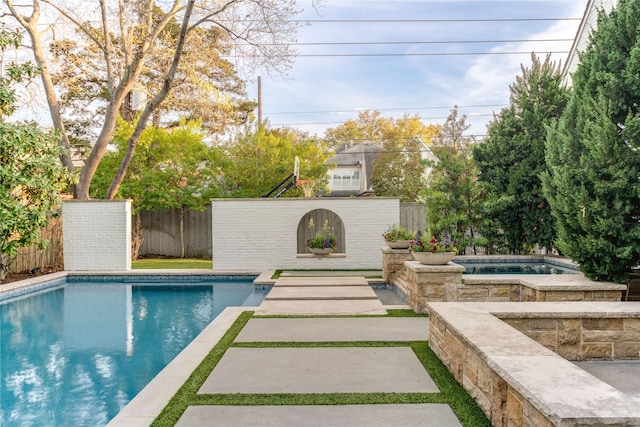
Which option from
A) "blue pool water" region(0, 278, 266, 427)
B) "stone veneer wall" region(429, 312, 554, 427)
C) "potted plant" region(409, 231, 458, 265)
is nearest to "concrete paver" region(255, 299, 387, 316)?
"potted plant" region(409, 231, 458, 265)

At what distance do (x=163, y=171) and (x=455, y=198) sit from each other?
9091 millimetres

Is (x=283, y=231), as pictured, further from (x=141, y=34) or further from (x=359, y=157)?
(x=359, y=157)

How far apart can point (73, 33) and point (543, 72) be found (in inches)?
529

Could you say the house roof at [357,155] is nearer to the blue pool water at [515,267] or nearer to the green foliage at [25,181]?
the blue pool water at [515,267]

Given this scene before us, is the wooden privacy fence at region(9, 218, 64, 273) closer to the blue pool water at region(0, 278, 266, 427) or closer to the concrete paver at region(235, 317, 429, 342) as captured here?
the blue pool water at region(0, 278, 266, 427)

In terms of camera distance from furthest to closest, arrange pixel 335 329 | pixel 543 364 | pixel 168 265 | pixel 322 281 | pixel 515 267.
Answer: pixel 168 265 → pixel 515 267 → pixel 322 281 → pixel 335 329 → pixel 543 364

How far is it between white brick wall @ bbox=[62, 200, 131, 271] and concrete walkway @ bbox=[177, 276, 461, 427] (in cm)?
640

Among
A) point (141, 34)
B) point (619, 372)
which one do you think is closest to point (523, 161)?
point (619, 372)

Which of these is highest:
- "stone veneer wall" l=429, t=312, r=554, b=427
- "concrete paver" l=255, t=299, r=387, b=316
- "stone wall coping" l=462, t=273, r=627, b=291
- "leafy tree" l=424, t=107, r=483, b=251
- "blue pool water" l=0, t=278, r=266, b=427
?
"leafy tree" l=424, t=107, r=483, b=251

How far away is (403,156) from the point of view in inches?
931

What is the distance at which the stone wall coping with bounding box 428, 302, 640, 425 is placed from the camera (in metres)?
1.84

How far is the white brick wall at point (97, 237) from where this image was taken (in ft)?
36.9

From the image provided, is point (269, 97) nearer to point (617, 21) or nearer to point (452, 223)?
point (452, 223)

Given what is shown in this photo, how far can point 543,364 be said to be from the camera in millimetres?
2488
